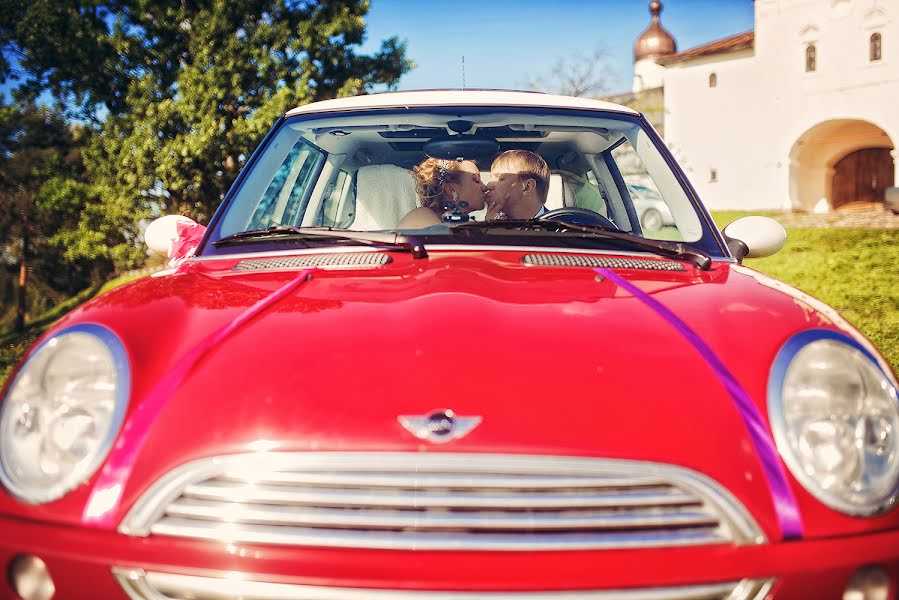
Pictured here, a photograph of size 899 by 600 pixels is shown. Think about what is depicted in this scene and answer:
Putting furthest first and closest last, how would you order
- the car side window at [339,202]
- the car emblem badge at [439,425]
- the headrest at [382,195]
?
the car side window at [339,202] → the headrest at [382,195] → the car emblem badge at [439,425]

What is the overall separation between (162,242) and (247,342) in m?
1.42

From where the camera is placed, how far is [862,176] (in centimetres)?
4156

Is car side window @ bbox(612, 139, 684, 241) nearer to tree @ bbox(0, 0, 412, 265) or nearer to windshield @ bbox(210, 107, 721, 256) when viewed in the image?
windshield @ bbox(210, 107, 721, 256)

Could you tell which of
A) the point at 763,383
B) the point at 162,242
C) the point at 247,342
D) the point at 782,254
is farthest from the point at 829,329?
the point at 782,254

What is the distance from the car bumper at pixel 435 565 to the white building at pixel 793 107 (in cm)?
4189

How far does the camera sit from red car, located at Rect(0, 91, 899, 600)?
56.3 inches

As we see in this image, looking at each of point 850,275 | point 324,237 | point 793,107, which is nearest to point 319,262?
point 324,237

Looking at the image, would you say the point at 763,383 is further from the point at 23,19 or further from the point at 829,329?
the point at 23,19

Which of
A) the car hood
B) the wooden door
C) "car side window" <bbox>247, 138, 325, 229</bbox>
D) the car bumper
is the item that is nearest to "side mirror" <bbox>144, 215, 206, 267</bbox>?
"car side window" <bbox>247, 138, 325, 229</bbox>

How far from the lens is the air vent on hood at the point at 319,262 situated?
226cm

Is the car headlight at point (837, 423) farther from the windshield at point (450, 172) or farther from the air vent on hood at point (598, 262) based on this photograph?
the windshield at point (450, 172)

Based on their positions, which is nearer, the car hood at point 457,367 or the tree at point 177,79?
the car hood at point 457,367

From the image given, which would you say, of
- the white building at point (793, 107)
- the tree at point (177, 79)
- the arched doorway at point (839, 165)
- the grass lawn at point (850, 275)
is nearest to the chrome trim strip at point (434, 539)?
the grass lawn at point (850, 275)

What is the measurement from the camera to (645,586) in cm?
142
